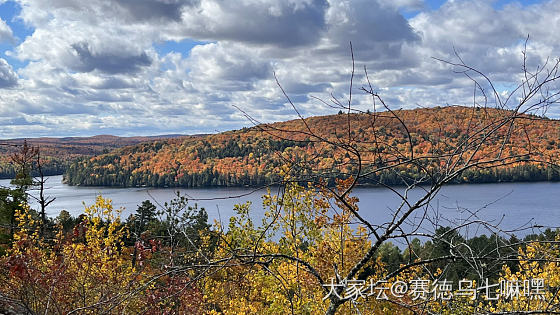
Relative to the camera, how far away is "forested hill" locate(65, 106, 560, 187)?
227 cm

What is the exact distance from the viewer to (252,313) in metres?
9.36

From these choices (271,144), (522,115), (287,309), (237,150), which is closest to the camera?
(522,115)

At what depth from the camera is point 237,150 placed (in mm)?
88875

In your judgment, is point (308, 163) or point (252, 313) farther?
point (252, 313)

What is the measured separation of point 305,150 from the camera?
2.94 m

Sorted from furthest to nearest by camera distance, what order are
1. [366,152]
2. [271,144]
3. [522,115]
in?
[271,144]
[366,152]
[522,115]

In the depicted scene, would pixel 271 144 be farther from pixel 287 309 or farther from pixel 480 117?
pixel 287 309

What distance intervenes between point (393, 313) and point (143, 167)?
9725cm

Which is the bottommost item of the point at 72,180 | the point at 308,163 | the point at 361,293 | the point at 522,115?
the point at 72,180

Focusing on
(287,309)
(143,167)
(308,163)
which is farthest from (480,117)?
(143,167)

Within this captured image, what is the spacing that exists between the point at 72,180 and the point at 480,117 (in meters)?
109

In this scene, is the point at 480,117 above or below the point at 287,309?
above

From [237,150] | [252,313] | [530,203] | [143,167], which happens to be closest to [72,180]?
[143,167]

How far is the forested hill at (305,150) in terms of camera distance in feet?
7.45
